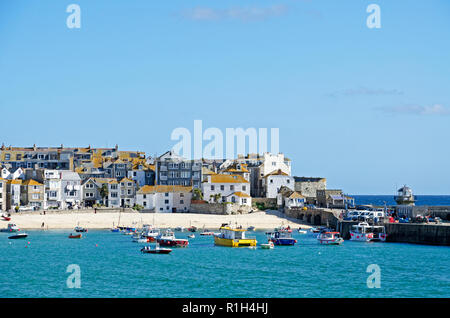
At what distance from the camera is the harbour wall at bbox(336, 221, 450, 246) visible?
2970 inches

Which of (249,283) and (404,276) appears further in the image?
(404,276)

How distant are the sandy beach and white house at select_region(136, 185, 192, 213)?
5386 mm

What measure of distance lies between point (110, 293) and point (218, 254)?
23713 millimetres

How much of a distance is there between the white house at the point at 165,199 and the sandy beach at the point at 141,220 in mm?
5386

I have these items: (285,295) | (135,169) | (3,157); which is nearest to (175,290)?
(285,295)

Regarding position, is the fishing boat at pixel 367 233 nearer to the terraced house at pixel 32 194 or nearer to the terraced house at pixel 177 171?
the terraced house at pixel 177 171

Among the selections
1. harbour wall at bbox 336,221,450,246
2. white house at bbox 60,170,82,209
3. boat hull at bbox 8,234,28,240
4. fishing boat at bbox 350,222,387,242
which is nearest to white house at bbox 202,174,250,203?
white house at bbox 60,170,82,209

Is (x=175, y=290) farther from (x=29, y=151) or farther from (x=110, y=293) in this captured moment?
(x=29, y=151)

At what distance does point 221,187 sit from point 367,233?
38579mm

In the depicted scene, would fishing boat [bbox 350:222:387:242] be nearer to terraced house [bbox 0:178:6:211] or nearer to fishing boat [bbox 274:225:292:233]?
fishing boat [bbox 274:225:292:233]

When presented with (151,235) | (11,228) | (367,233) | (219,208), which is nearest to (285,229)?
(367,233)

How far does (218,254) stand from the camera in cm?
6731

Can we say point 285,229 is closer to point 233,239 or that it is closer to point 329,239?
point 329,239

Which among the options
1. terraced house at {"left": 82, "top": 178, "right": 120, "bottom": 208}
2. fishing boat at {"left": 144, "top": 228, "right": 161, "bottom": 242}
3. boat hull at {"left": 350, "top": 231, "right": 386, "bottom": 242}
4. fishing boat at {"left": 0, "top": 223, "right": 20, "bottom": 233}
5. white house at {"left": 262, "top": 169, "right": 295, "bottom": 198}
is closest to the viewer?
fishing boat at {"left": 144, "top": 228, "right": 161, "bottom": 242}
